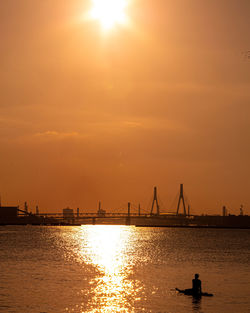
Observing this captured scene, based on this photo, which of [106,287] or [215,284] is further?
[215,284]

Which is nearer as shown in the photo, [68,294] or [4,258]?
[68,294]

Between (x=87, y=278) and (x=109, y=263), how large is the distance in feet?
66.6

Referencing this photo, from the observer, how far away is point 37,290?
4788 centimetres

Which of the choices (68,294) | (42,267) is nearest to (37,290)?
(68,294)

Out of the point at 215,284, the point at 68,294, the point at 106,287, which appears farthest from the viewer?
the point at 215,284

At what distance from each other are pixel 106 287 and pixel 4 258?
36639 millimetres

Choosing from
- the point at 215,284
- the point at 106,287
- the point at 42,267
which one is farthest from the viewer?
the point at 42,267

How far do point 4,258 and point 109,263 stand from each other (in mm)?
15993

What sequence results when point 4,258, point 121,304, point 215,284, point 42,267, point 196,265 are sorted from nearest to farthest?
point 121,304
point 215,284
point 42,267
point 196,265
point 4,258

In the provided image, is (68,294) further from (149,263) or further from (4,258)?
(4,258)

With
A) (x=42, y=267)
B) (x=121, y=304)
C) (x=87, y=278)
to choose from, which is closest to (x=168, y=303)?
(x=121, y=304)

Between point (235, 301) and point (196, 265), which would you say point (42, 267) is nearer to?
point (196, 265)

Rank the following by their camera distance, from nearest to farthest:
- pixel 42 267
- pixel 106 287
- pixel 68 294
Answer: pixel 68 294
pixel 106 287
pixel 42 267

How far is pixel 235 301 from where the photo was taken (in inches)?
1705
